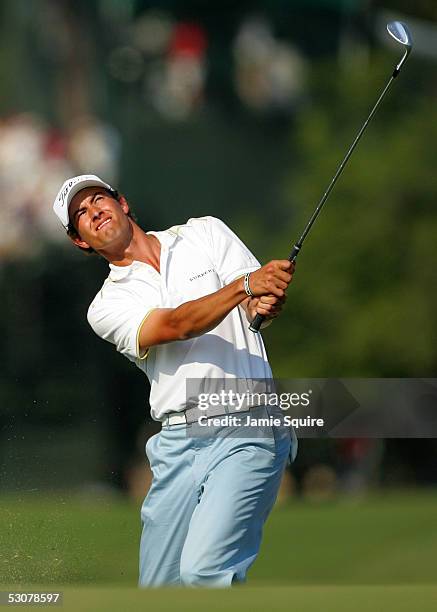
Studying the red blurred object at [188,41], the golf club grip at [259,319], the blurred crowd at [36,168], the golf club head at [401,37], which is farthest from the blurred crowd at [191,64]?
the golf club grip at [259,319]

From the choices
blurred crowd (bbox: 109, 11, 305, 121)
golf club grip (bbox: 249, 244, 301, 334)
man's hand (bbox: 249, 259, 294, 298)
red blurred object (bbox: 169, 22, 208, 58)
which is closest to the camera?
man's hand (bbox: 249, 259, 294, 298)

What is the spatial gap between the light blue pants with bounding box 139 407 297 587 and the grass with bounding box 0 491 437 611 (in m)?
0.11

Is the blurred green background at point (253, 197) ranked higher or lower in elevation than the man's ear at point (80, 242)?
higher

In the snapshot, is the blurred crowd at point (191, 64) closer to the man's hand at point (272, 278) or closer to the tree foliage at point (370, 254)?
the tree foliage at point (370, 254)

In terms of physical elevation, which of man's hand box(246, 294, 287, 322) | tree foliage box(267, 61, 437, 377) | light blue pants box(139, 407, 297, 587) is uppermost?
tree foliage box(267, 61, 437, 377)

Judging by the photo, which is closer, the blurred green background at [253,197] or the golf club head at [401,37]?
the golf club head at [401,37]

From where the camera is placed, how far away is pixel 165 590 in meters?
4.31

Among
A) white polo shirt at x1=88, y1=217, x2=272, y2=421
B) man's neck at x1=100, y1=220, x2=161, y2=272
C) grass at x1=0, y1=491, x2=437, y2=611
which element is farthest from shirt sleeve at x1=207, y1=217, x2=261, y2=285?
grass at x1=0, y1=491, x2=437, y2=611

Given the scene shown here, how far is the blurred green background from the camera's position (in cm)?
1214

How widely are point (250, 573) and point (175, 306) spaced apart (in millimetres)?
4504

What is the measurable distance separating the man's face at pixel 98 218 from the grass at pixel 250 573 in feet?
3.35

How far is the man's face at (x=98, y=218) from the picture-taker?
4402mm

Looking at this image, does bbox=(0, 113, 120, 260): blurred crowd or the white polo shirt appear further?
bbox=(0, 113, 120, 260): blurred crowd

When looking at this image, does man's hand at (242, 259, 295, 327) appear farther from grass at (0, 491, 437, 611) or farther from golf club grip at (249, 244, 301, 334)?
grass at (0, 491, 437, 611)
